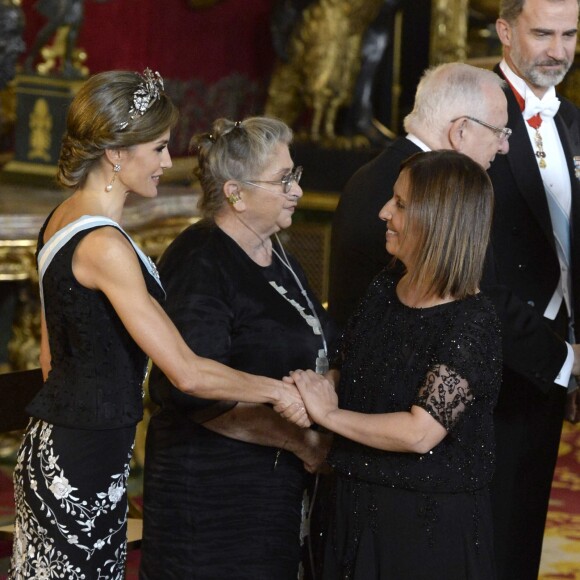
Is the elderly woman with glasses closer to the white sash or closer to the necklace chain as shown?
the necklace chain

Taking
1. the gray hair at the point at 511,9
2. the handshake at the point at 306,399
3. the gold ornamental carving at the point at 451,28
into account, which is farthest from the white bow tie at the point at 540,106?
the gold ornamental carving at the point at 451,28

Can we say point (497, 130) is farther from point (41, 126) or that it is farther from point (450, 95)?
point (41, 126)

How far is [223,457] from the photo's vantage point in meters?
2.94

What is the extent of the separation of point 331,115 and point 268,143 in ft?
18.8

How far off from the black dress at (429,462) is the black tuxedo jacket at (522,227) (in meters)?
0.89

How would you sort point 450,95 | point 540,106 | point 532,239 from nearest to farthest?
1. point 450,95
2. point 532,239
3. point 540,106

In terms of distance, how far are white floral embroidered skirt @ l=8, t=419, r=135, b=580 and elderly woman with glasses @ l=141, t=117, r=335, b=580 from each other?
260mm

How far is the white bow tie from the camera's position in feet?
11.6

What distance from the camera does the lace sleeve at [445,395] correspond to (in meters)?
2.49

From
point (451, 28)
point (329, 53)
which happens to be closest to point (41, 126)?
point (329, 53)

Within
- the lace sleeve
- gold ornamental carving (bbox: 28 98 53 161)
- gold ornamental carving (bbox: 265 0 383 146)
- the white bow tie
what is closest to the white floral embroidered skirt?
the lace sleeve

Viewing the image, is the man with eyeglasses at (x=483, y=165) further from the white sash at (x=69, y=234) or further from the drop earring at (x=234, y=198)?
the white sash at (x=69, y=234)

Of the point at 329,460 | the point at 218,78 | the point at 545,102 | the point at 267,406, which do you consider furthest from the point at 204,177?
the point at 218,78

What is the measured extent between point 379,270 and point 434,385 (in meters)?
0.78
